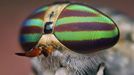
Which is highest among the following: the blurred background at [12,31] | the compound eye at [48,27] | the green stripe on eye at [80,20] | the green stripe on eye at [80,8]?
the green stripe on eye at [80,8]

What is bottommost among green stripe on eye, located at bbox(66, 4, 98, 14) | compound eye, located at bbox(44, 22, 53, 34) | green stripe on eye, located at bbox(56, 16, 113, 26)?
compound eye, located at bbox(44, 22, 53, 34)

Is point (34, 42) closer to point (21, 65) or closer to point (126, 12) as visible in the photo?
point (126, 12)

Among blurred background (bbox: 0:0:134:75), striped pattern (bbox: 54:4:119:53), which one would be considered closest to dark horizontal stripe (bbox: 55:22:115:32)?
striped pattern (bbox: 54:4:119:53)

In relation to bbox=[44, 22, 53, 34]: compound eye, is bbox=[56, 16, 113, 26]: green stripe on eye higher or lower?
higher

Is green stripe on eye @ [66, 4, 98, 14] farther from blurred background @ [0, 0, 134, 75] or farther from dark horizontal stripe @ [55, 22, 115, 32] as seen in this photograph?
blurred background @ [0, 0, 134, 75]

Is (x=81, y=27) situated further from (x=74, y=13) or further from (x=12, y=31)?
(x=12, y=31)

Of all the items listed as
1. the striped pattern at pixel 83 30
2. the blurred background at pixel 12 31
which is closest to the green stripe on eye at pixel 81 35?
the striped pattern at pixel 83 30

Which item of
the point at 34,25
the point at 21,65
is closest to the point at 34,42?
the point at 34,25

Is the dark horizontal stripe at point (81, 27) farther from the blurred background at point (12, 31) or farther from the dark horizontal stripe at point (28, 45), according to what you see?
the blurred background at point (12, 31)
